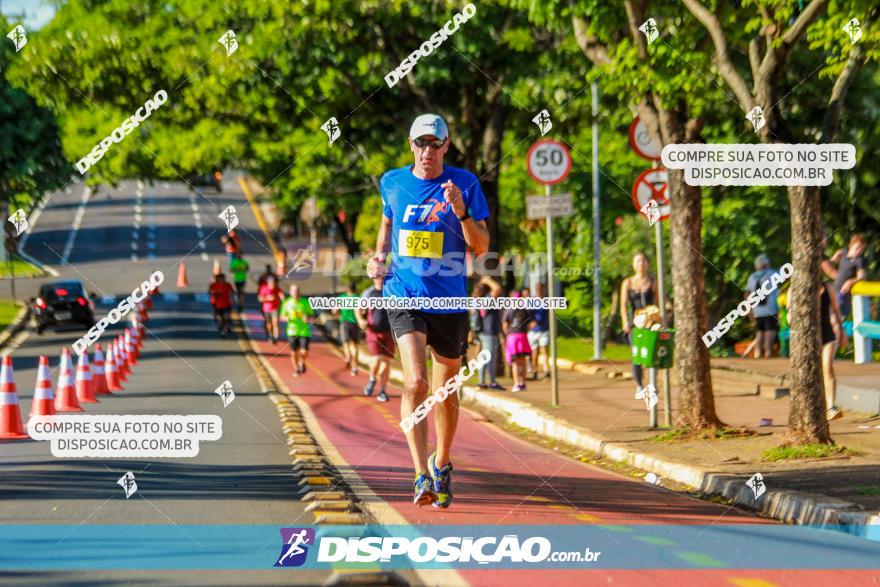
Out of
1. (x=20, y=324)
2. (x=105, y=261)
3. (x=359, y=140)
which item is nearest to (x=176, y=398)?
(x=359, y=140)

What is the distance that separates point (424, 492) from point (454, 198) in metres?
1.71

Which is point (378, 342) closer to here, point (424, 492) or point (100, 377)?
point (100, 377)

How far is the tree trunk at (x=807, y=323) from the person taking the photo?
12633 millimetres

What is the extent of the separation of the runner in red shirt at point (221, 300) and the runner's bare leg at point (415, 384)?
97.2 feet

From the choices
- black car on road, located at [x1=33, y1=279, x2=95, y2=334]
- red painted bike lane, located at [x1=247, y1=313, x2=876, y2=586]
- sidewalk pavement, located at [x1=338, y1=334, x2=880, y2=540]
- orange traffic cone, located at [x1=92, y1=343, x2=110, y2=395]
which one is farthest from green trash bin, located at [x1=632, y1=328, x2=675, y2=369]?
black car on road, located at [x1=33, y1=279, x2=95, y2=334]

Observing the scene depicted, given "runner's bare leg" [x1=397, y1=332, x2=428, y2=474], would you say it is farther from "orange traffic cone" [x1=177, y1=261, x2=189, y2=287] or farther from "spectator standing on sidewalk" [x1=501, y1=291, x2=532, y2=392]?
"orange traffic cone" [x1=177, y1=261, x2=189, y2=287]

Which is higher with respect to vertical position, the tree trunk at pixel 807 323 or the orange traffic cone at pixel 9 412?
the tree trunk at pixel 807 323

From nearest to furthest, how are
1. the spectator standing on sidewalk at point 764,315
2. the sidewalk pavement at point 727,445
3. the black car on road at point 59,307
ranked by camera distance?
the sidewalk pavement at point 727,445 → the spectator standing on sidewalk at point 764,315 → the black car on road at point 59,307

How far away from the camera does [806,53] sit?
22078 mm

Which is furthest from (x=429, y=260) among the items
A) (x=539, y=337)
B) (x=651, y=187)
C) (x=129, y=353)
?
(x=129, y=353)

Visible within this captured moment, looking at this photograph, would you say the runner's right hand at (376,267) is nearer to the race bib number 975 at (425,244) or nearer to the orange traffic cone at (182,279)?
the race bib number 975 at (425,244)

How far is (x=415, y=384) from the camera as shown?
29.1 feet

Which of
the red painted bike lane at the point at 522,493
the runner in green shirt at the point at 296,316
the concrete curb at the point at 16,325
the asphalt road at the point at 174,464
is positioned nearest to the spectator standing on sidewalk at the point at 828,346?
the red painted bike lane at the point at 522,493

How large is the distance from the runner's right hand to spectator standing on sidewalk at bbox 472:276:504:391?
12.7 meters
